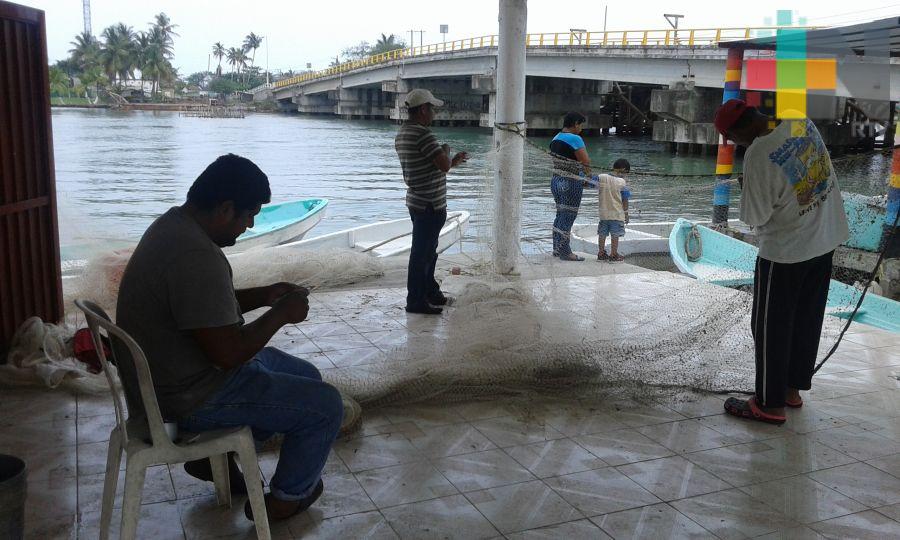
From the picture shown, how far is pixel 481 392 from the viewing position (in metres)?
3.72

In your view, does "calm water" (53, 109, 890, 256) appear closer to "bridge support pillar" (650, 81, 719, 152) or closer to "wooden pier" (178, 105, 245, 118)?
"bridge support pillar" (650, 81, 719, 152)

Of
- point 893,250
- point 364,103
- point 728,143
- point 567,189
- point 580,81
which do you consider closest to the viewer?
point 567,189

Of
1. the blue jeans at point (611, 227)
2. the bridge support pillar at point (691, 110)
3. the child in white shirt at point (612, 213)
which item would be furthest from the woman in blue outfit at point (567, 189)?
the bridge support pillar at point (691, 110)

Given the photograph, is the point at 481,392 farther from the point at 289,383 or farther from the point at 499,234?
the point at 499,234

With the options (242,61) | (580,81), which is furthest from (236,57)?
(580,81)

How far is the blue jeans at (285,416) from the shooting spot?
2.26 m

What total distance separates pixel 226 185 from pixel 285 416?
2.30ft

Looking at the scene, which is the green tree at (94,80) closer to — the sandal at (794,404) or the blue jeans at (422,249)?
the blue jeans at (422,249)

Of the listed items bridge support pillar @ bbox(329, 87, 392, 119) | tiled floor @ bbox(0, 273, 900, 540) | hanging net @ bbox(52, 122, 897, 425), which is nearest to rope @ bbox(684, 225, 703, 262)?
hanging net @ bbox(52, 122, 897, 425)

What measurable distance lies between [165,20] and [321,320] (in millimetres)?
103228

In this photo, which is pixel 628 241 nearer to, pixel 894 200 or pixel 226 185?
pixel 894 200

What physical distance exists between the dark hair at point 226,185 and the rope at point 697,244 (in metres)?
6.97

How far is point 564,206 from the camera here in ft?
23.5

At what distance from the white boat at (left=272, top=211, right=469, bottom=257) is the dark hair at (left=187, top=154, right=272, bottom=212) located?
19.5ft
